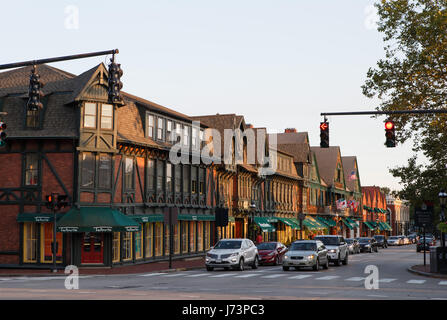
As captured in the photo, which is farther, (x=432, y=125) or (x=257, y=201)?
(x=257, y=201)

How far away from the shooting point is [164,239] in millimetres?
40969

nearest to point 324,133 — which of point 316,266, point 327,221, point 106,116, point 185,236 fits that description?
point 316,266

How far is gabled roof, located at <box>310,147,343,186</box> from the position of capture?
90125 millimetres

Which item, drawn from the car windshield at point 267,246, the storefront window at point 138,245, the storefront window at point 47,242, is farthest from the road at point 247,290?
the storefront window at point 138,245

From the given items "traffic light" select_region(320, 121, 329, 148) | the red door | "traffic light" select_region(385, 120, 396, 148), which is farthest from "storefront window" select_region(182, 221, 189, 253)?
"traffic light" select_region(385, 120, 396, 148)

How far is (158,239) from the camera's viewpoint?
4031 cm

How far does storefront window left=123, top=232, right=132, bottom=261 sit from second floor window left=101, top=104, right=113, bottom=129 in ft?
20.8

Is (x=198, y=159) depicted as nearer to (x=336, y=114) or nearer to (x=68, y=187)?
(x=68, y=187)

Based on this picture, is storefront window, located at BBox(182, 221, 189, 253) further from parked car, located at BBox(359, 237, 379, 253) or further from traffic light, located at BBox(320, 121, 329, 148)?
A: parked car, located at BBox(359, 237, 379, 253)

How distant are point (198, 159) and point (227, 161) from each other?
5159 mm

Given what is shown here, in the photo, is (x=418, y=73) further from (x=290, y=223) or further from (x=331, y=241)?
(x=290, y=223)

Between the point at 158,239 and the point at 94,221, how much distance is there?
26.5 ft

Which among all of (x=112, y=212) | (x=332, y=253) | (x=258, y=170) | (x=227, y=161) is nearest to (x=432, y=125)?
(x=332, y=253)
